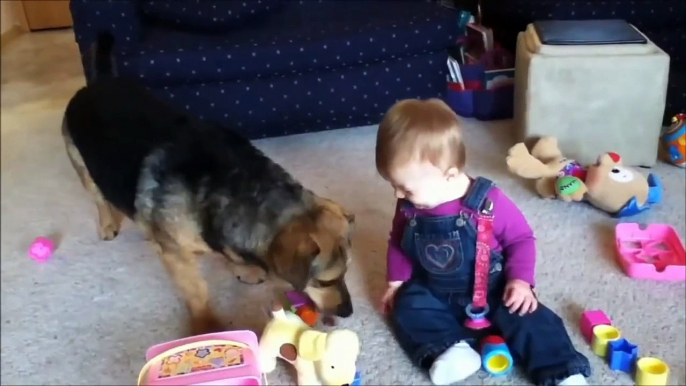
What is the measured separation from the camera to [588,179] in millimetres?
2006

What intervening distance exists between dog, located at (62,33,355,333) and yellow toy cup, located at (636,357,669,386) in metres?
0.60

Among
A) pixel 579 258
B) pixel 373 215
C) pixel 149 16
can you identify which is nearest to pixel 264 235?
pixel 373 215

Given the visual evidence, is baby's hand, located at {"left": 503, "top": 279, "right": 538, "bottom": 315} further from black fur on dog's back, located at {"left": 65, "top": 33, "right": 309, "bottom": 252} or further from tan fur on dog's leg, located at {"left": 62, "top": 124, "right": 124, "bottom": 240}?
tan fur on dog's leg, located at {"left": 62, "top": 124, "right": 124, "bottom": 240}

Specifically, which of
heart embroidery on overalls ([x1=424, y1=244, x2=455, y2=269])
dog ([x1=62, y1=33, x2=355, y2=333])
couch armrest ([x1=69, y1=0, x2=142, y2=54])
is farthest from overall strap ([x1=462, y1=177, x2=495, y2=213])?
couch armrest ([x1=69, y1=0, x2=142, y2=54])

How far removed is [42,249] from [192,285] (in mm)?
558

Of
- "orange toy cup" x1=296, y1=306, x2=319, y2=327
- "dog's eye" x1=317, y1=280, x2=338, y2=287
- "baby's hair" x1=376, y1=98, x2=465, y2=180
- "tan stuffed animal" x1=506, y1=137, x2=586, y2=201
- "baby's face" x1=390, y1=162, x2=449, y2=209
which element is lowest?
"orange toy cup" x1=296, y1=306, x2=319, y2=327

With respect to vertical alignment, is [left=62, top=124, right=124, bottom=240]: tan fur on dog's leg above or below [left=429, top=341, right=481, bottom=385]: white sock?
above

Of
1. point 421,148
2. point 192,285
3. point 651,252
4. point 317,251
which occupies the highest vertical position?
point 421,148

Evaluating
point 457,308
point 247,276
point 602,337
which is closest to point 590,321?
point 602,337

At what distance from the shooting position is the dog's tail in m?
1.99

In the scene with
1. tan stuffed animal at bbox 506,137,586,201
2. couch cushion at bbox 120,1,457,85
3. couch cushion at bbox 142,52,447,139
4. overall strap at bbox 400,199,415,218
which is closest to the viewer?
overall strap at bbox 400,199,415,218

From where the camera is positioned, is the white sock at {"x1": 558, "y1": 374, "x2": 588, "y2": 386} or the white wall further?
the white sock at {"x1": 558, "y1": 374, "x2": 588, "y2": 386}

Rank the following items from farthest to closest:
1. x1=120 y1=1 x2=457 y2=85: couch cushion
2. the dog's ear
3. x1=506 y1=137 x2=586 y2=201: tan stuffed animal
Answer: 1. x1=120 y1=1 x2=457 y2=85: couch cushion
2. x1=506 y1=137 x2=586 y2=201: tan stuffed animal
3. the dog's ear

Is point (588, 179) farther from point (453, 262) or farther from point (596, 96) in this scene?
point (453, 262)
